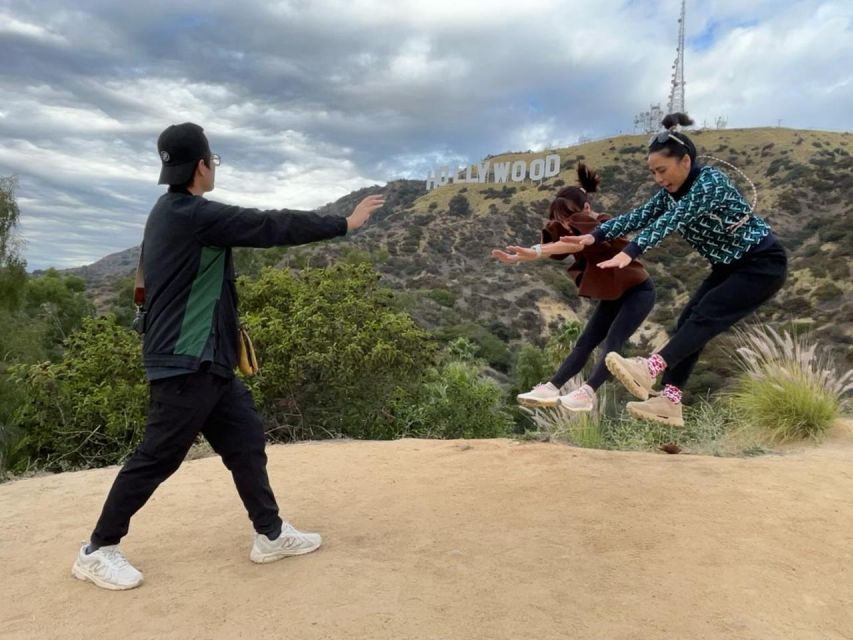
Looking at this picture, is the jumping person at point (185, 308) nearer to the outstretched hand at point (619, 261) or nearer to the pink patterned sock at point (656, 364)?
the outstretched hand at point (619, 261)

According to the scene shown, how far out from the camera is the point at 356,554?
3.99m

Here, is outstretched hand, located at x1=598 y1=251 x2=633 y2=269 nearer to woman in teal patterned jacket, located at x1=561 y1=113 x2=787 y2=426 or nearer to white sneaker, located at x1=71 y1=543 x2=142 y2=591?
woman in teal patterned jacket, located at x1=561 y1=113 x2=787 y2=426

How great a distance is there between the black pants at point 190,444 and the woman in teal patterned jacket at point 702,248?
2.05 metres

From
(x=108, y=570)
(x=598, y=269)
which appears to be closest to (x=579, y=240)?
(x=598, y=269)

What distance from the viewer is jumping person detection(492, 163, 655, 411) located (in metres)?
4.50

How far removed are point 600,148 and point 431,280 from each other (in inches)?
1528

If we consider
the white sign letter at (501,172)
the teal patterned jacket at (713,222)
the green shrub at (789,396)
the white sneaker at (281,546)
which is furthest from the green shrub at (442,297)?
the white sign letter at (501,172)

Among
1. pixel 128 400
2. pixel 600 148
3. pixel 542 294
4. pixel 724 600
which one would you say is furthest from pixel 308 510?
pixel 600 148

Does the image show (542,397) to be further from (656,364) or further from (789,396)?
(789,396)

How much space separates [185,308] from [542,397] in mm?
2287

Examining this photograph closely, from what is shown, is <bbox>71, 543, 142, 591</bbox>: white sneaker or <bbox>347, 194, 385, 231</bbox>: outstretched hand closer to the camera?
<bbox>347, 194, 385, 231</bbox>: outstretched hand

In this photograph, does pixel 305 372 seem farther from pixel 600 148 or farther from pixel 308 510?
pixel 600 148

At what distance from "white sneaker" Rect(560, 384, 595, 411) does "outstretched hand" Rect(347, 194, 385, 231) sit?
1803mm

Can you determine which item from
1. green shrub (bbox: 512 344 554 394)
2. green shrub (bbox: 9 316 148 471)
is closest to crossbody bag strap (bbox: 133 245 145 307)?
green shrub (bbox: 9 316 148 471)
